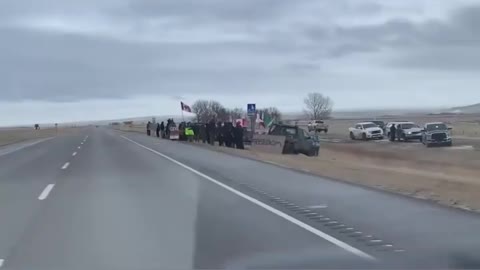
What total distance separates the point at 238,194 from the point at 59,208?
14.0ft

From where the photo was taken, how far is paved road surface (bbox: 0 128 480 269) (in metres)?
8.15

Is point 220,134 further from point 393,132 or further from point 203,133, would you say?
point 393,132

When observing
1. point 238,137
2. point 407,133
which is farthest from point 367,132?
point 238,137

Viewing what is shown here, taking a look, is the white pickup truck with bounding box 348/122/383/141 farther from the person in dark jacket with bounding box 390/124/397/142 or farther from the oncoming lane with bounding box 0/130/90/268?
the oncoming lane with bounding box 0/130/90/268

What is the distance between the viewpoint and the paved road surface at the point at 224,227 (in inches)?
321

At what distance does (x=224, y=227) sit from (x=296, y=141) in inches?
1082

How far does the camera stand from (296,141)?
38000 mm

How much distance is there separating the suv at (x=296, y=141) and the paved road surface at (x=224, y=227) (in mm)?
18579

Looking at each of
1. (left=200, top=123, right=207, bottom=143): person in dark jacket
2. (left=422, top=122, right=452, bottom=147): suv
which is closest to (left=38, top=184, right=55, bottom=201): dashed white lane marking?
(left=200, top=123, right=207, bottom=143): person in dark jacket

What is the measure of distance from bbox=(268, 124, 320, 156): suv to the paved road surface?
61.0 ft

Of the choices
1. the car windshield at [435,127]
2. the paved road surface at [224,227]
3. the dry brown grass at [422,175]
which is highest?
the car windshield at [435,127]

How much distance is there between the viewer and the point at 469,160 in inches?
1427

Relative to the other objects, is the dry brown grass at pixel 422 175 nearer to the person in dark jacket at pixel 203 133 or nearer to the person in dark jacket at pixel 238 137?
the person in dark jacket at pixel 238 137

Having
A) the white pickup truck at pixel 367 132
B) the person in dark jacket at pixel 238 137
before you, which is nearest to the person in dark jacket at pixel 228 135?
the person in dark jacket at pixel 238 137
